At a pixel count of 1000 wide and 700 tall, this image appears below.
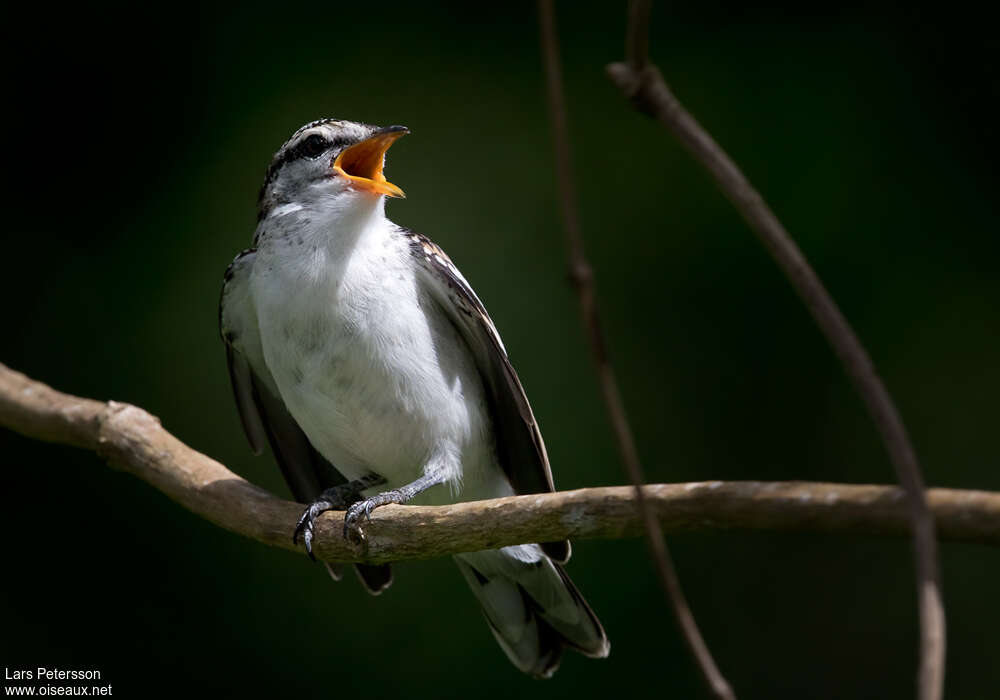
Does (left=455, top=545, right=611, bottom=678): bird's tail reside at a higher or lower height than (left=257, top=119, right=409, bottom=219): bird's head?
lower

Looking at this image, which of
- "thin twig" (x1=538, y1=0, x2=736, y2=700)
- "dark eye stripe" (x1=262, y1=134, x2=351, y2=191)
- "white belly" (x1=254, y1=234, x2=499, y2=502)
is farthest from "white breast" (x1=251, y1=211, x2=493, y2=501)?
"thin twig" (x1=538, y1=0, x2=736, y2=700)

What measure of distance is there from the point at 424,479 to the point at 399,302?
624mm

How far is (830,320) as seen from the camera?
1.12 metres

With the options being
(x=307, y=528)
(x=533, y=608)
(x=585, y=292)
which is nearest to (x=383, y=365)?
(x=307, y=528)

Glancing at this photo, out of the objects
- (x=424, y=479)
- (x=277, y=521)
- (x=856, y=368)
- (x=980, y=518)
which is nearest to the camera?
(x=856, y=368)

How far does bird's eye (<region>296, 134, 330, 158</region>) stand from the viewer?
151 inches

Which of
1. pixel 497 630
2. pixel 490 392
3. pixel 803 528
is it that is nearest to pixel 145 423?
pixel 490 392

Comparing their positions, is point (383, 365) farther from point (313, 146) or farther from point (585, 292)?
point (585, 292)

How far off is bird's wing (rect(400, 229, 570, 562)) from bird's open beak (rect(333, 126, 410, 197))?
0.27 meters

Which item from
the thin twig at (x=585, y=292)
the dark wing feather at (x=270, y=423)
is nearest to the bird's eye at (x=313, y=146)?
the dark wing feather at (x=270, y=423)

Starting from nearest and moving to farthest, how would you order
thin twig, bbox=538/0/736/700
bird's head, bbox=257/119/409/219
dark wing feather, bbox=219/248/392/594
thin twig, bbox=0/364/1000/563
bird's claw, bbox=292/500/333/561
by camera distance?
thin twig, bbox=538/0/736/700 → thin twig, bbox=0/364/1000/563 → bird's claw, bbox=292/500/333/561 → bird's head, bbox=257/119/409/219 → dark wing feather, bbox=219/248/392/594

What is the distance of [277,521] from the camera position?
345 centimetres

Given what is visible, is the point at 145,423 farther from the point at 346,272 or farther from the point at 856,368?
the point at 856,368

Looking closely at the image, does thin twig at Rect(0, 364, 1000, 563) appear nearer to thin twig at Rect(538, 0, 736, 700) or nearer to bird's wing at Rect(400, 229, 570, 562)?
thin twig at Rect(538, 0, 736, 700)
